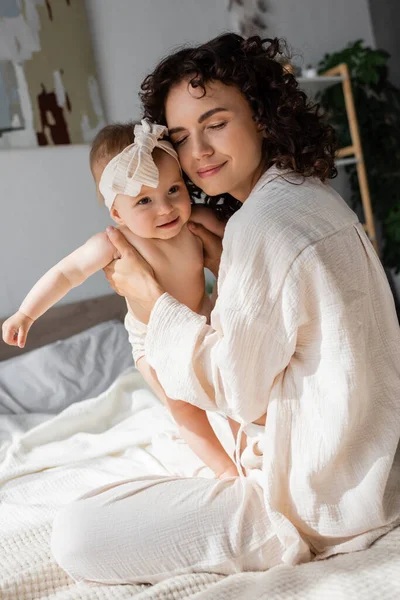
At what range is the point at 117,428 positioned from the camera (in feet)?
6.86

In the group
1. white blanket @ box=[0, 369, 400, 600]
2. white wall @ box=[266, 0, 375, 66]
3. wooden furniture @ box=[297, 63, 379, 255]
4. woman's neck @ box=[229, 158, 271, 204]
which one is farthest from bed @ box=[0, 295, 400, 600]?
white wall @ box=[266, 0, 375, 66]

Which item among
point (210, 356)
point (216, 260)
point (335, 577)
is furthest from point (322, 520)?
point (216, 260)

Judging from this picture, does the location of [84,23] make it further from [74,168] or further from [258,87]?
[258,87]

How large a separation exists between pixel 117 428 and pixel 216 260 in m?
0.81

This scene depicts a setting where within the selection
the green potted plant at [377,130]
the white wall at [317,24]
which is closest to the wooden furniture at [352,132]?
the green potted plant at [377,130]

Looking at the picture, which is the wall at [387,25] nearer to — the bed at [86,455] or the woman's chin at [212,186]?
the bed at [86,455]

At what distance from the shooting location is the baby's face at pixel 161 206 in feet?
4.55

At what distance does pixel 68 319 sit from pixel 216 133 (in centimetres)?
198

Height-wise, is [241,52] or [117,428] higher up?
[241,52]

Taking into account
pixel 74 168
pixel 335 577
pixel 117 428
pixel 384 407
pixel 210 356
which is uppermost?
pixel 74 168

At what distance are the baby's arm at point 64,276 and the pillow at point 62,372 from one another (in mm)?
1052

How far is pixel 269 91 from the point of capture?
1271 millimetres

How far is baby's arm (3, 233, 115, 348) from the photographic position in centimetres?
146

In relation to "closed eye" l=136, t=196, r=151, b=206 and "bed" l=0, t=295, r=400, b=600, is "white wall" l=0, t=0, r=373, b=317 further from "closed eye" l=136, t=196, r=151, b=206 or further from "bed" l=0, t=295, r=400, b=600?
"closed eye" l=136, t=196, r=151, b=206
